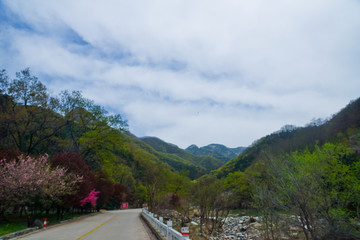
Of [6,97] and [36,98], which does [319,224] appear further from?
[6,97]

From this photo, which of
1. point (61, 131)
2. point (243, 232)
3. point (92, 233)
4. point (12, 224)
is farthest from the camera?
point (61, 131)

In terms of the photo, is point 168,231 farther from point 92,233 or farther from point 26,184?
point 26,184

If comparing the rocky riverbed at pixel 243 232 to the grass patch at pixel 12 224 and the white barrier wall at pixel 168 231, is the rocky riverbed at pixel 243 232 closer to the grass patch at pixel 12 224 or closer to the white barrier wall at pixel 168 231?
the white barrier wall at pixel 168 231

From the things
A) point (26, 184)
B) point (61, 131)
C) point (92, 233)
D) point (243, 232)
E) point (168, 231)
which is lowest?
point (243, 232)

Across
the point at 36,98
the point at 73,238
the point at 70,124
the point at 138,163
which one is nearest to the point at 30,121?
the point at 36,98

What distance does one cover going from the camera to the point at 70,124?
96.7ft

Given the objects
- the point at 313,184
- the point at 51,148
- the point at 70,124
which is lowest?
the point at 313,184

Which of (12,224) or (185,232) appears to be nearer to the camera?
(185,232)

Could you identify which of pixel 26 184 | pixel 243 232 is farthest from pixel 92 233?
pixel 243 232

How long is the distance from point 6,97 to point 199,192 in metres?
21.2

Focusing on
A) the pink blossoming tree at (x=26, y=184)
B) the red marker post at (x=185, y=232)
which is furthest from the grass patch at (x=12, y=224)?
the red marker post at (x=185, y=232)

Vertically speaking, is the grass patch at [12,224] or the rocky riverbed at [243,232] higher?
the grass patch at [12,224]

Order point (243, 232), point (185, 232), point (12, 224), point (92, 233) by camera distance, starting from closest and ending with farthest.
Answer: point (185, 232), point (92, 233), point (12, 224), point (243, 232)

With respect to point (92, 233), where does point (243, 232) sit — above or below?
below
